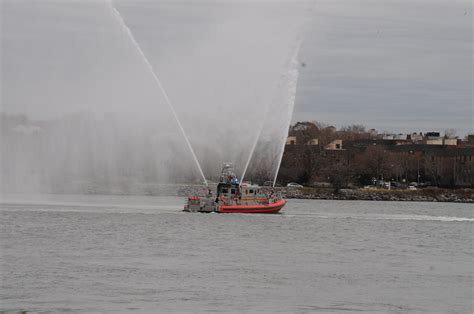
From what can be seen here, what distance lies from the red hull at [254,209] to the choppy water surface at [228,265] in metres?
0.66

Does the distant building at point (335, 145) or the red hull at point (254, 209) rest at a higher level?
the distant building at point (335, 145)

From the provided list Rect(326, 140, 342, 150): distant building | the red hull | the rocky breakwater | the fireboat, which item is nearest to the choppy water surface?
the red hull

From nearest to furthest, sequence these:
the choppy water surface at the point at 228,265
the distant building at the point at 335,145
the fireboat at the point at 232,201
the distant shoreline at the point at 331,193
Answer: the choppy water surface at the point at 228,265 < the fireboat at the point at 232,201 < the distant shoreline at the point at 331,193 < the distant building at the point at 335,145

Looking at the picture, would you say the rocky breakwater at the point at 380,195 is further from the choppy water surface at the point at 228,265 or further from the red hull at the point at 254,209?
the choppy water surface at the point at 228,265

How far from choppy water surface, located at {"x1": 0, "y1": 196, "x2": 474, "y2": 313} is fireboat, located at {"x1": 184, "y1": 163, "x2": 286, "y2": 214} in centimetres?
108

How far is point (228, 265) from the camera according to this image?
127ft

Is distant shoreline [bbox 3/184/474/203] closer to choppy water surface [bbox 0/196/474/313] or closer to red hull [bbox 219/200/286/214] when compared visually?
red hull [bbox 219/200/286/214]

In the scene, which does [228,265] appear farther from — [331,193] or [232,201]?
[331,193]

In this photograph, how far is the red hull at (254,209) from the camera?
63719 millimetres

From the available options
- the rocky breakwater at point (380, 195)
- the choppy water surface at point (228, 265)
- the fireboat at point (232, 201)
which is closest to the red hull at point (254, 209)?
the fireboat at point (232, 201)

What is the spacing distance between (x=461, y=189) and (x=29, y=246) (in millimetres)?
108608

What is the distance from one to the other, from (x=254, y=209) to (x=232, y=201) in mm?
1717

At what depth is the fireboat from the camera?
64.0 metres

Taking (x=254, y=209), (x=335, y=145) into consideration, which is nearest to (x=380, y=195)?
(x=335, y=145)
